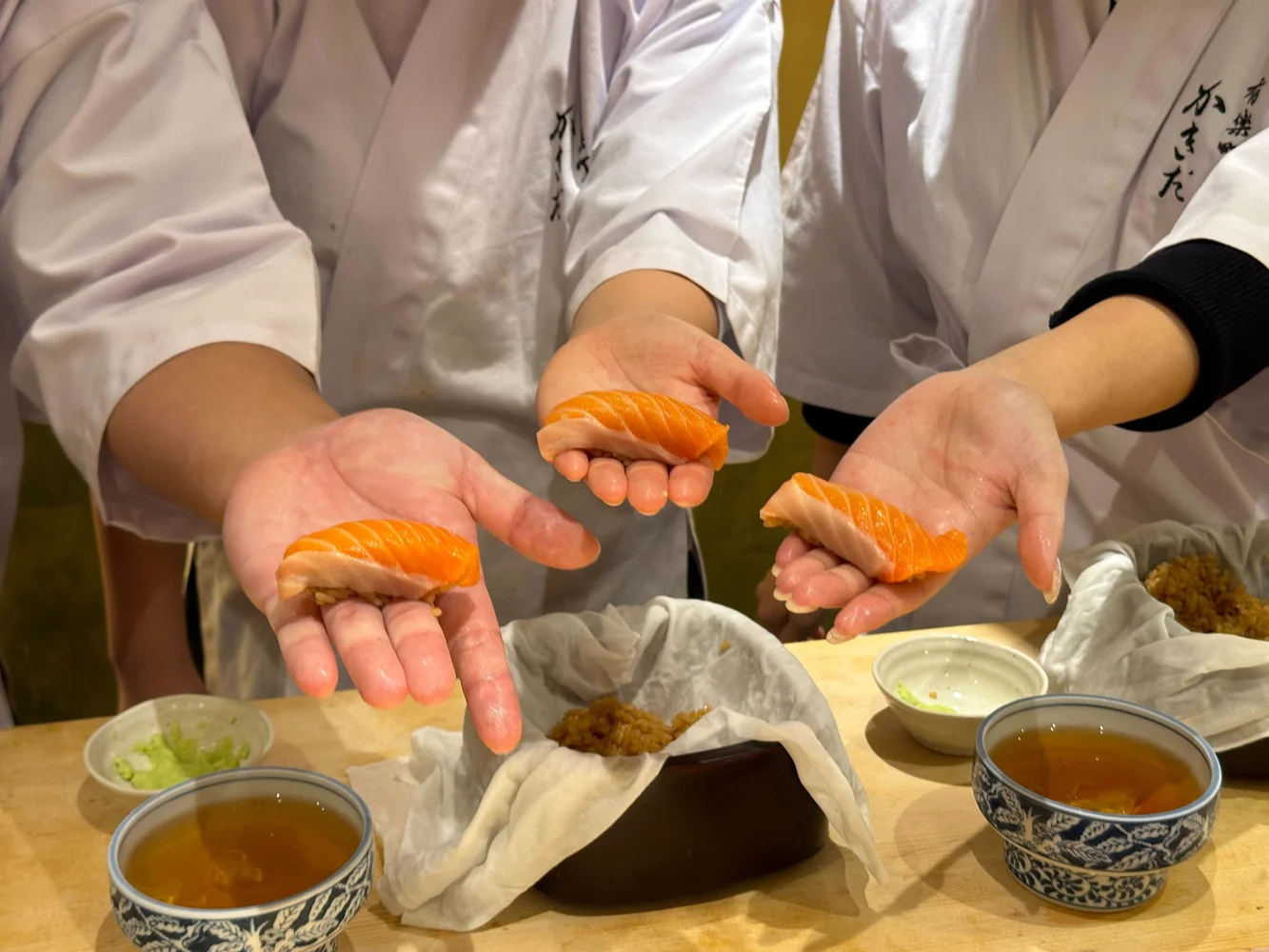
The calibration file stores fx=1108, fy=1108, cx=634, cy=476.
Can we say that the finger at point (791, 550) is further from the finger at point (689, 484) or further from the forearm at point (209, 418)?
the forearm at point (209, 418)

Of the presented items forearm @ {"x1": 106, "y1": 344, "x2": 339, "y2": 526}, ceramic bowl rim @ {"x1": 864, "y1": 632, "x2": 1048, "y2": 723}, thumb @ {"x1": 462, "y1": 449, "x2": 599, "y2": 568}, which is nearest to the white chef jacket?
forearm @ {"x1": 106, "y1": 344, "x2": 339, "y2": 526}

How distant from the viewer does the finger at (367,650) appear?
85cm

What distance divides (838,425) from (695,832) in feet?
3.71

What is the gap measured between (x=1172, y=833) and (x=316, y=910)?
0.76 m

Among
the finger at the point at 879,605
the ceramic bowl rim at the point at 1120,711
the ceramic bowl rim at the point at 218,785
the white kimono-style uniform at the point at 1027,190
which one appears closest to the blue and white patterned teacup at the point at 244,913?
the ceramic bowl rim at the point at 218,785

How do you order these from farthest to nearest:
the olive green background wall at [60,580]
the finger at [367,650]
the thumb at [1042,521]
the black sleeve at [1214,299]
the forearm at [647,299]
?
the olive green background wall at [60,580] < the forearm at [647,299] < the black sleeve at [1214,299] < the thumb at [1042,521] < the finger at [367,650]

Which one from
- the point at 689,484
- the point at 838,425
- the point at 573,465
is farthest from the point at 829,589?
the point at 838,425

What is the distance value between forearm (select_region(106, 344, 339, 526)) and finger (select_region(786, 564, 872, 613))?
0.52 m

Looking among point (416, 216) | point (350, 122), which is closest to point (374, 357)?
point (416, 216)

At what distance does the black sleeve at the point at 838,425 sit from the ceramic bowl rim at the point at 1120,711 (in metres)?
0.90

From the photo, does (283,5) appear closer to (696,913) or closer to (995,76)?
(995,76)

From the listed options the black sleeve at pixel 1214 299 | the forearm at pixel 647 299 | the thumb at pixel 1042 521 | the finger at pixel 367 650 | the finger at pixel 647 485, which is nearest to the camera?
the finger at pixel 367 650

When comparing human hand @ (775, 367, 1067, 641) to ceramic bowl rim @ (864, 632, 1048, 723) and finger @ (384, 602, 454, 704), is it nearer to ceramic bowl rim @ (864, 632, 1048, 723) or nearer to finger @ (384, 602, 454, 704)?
ceramic bowl rim @ (864, 632, 1048, 723)

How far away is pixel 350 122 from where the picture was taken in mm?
1469
